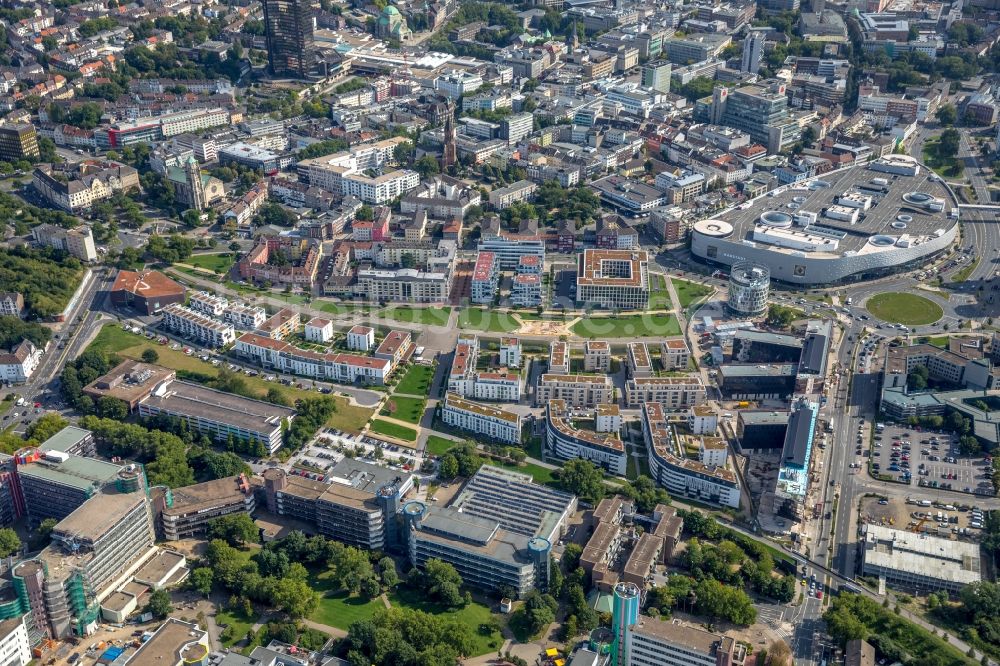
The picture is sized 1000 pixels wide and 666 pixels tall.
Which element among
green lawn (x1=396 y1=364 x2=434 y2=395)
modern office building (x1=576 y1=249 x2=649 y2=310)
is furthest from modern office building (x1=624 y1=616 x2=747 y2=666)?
modern office building (x1=576 y1=249 x2=649 y2=310)

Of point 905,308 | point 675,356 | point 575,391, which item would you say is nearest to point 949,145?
point 905,308

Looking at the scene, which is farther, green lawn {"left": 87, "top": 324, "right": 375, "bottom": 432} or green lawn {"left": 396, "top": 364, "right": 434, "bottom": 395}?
green lawn {"left": 396, "top": 364, "right": 434, "bottom": 395}

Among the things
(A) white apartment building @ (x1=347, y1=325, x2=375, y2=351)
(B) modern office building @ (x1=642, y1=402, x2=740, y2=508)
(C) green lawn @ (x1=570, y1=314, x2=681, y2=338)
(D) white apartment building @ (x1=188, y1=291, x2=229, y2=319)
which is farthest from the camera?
(D) white apartment building @ (x1=188, y1=291, x2=229, y2=319)

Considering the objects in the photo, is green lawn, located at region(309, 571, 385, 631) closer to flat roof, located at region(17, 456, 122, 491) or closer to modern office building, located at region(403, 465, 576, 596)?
modern office building, located at region(403, 465, 576, 596)

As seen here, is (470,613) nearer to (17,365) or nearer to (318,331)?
(318,331)

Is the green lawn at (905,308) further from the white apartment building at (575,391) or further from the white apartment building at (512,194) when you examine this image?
the white apartment building at (512,194)

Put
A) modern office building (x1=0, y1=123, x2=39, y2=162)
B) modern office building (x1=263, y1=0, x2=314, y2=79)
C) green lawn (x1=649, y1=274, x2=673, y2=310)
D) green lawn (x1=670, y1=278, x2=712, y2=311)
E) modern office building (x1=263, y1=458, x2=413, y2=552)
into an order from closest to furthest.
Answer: modern office building (x1=263, y1=458, x2=413, y2=552) < green lawn (x1=649, y1=274, x2=673, y2=310) < green lawn (x1=670, y1=278, x2=712, y2=311) < modern office building (x1=0, y1=123, x2=39, y2=162) < modern office building (x1=263, y1=0, x2=314, y2=79)

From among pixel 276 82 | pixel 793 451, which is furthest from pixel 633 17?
pixel 793 451
